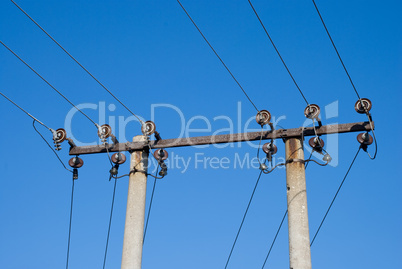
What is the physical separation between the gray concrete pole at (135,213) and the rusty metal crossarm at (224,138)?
0.87ft

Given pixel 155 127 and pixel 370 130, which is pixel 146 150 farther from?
pixel 370 130

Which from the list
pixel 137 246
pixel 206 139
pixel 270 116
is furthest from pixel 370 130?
pixel 137 246

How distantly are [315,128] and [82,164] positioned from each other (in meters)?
4.46

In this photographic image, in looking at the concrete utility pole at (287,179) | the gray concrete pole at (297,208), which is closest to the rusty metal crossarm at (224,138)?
the concrete utility pole at (287,179)

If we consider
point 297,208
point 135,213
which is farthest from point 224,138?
point 135,213

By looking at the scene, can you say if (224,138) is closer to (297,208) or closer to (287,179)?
Answer: (287,179)

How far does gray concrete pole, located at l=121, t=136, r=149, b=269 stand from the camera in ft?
34.1

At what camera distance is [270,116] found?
1077 cm

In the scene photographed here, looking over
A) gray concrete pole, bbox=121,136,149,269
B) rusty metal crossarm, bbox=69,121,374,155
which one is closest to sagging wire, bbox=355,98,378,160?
rusty metal crossarm, bbox=69,121,374,155

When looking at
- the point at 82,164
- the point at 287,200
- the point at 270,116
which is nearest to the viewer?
the point at 287,200

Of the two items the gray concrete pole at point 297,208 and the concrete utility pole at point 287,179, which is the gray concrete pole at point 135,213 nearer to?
the concrete utility pole at point 287,179

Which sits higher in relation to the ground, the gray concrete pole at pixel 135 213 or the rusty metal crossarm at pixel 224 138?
the rusty metal crossarm at pixel 224 138

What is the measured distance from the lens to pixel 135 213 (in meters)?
10.7

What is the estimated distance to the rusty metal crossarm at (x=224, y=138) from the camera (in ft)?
34.1
